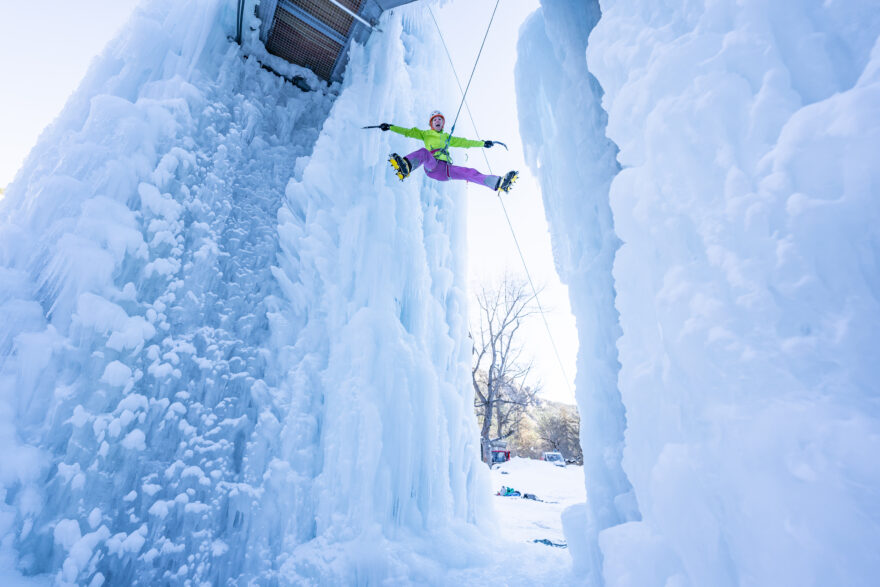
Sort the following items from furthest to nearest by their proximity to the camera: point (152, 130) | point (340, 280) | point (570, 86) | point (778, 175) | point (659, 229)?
point (340, 280) → point (570, 86) → point (152, 130) → point (659, 229) → point (778, 175)

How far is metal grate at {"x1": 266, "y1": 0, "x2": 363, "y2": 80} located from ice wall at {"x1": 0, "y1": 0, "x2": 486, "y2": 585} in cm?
29

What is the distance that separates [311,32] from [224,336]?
12.3 feet

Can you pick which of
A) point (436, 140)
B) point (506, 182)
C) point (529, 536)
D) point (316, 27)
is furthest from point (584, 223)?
point (529, 536)

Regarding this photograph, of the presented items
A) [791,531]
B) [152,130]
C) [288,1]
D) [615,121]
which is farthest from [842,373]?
[288,1]

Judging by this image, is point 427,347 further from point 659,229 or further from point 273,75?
point 273,75

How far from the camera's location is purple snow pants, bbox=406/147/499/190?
13.6 ft

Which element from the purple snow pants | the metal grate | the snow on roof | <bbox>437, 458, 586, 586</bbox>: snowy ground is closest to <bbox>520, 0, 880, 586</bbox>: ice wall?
<bbox>437, 458, 586, 586</bbox>: snowy ground

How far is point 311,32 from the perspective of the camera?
4.56 m

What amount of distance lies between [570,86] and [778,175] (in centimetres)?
298

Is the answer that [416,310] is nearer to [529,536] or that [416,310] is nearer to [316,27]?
[529,536]

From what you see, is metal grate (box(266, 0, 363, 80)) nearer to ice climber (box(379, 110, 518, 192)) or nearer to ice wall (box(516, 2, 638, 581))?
ice climber (box(379, 110, 518, 192))

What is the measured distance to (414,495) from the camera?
12.5 feet

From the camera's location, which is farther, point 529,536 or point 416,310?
point 529,536

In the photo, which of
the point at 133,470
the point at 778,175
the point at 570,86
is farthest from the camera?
the point at 570,86
